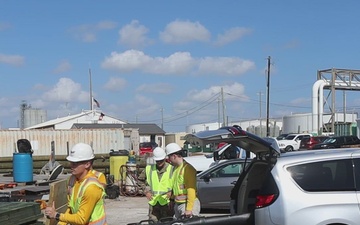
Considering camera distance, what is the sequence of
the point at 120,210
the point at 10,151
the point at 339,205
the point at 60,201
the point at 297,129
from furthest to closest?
the point at 297,129 → the point at 10,151 → the point at 120,210 → the point at 60,201 → the point at 339,205

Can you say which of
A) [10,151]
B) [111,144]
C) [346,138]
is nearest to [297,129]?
[346,138]

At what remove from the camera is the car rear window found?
19.8 feet

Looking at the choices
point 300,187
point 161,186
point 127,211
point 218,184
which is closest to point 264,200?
point 300,187

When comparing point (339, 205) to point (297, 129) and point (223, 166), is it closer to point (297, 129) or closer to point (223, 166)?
point (223, 166)

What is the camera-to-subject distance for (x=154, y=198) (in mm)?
7375

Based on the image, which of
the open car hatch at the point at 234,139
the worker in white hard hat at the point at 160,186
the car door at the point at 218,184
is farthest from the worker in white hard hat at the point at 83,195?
the car door at the point at 218,184

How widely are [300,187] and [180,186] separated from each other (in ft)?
5.23

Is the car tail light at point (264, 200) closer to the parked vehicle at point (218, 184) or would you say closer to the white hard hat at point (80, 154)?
the white hard hat at point (80, 154)

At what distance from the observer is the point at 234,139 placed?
6262 millimetres

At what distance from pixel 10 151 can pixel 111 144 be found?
23.0 feet

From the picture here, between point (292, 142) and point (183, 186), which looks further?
point (292, 142)

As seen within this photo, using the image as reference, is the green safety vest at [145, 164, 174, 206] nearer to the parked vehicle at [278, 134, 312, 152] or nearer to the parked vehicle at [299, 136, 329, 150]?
the parked vehicle at [299, 136, 329, 150]

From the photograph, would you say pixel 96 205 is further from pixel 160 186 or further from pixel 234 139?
pixel 160 186

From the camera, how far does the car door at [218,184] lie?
13.0m
